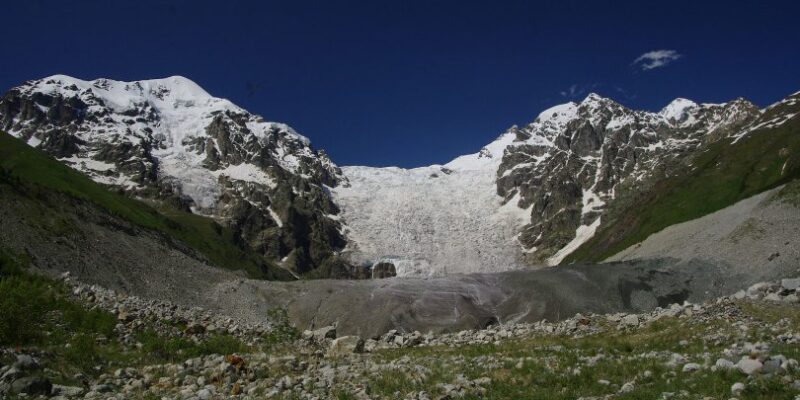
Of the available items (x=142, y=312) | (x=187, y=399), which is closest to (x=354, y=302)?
(x=142, y=312)

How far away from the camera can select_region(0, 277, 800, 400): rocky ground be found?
14.2 metres

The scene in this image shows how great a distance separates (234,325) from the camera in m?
34.9

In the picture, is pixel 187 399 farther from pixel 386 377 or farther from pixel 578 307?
pixel 578 307

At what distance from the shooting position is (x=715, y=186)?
156875mm

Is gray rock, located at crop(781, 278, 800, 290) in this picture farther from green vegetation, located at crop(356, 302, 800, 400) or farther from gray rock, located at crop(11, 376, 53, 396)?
gray rock, located at crop(11, 376, 53, 396)

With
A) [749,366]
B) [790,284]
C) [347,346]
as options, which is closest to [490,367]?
[749,366]

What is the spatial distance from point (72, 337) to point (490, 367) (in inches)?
688

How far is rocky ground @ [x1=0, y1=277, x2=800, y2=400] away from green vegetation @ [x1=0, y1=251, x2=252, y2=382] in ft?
0.52

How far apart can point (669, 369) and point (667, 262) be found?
173 feet

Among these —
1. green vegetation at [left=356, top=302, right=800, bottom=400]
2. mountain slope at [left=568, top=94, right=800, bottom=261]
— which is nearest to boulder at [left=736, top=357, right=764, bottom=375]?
green vegetation at [left=356, top=302, right=800, bottom=400]

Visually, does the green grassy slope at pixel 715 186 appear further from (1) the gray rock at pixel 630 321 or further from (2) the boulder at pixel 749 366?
(2) the boulder at pixel 749 366

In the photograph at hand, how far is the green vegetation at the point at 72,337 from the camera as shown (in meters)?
19.2

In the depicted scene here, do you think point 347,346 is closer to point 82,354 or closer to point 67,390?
point 82,354

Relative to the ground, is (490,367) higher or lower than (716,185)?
lower
